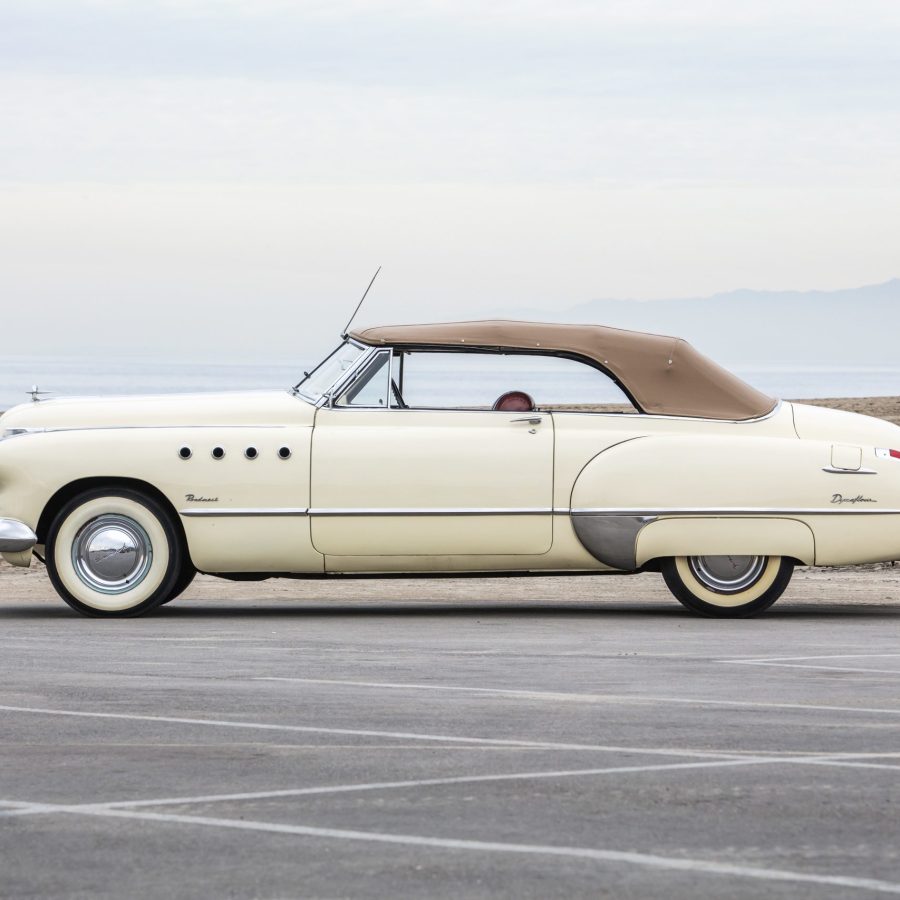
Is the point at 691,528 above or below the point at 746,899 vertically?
above

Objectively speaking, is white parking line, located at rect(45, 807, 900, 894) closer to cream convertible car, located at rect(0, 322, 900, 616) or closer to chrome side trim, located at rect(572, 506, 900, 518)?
cream convertible car, located at rect(0, 322, 900, 616)

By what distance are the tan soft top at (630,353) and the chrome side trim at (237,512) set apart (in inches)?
46.7

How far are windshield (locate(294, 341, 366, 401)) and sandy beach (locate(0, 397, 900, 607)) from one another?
1824 mm

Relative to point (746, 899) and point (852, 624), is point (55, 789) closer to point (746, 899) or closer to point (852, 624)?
point (746, 899)

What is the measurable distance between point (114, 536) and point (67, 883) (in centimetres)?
607

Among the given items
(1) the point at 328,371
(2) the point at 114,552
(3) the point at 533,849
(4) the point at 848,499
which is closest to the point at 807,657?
(4) the point at 848,499

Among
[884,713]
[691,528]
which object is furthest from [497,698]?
[691,528]

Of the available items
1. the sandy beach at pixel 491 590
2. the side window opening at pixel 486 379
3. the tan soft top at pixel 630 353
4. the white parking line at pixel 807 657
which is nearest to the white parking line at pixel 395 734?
the white parking line at pixel 807 657

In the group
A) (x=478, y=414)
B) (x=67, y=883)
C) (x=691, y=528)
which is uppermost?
(x=478, y=414)

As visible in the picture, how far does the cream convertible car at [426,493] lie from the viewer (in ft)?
33.9

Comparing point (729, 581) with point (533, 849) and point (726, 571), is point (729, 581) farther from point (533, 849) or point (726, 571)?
point (533, 849)

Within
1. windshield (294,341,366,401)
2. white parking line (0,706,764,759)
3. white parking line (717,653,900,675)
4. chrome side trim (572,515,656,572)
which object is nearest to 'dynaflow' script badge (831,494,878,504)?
chrome side trim (572,515,656,572)

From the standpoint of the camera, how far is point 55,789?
5531 millimetres

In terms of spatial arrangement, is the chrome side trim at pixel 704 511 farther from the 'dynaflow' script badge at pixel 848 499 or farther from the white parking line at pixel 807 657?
the white parking line at pixel 807 657
